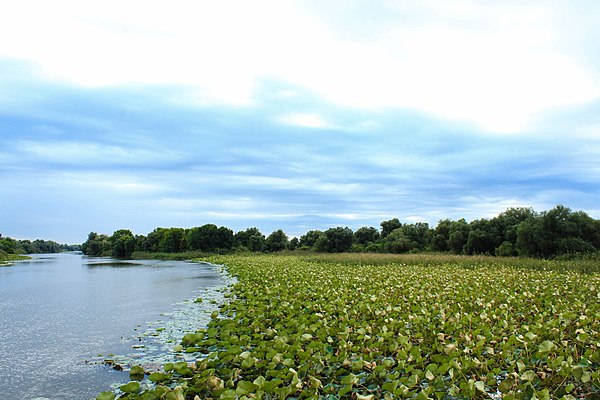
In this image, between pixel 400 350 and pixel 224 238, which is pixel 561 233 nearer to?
pixel 400 350

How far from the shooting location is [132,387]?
388 cm

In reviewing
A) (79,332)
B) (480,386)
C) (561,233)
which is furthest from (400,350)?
(561,233)

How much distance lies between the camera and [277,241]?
193ft

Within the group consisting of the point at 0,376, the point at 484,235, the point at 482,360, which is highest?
the point at 484,235

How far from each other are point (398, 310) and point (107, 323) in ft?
18.9

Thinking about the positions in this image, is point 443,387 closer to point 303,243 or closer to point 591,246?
point 591,246

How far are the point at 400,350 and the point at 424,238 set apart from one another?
38809mm

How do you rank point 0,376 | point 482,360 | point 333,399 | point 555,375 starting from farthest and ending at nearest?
point 0,376 < point 482,360 < point 555,375 < point 333,399

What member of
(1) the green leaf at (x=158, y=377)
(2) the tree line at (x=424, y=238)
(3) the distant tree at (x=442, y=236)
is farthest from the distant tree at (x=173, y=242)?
(1) the green leaf at (x=158, y=377)

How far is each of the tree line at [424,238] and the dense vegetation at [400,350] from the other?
49.2 feet

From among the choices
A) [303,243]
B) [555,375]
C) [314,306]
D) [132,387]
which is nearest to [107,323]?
[314,306]

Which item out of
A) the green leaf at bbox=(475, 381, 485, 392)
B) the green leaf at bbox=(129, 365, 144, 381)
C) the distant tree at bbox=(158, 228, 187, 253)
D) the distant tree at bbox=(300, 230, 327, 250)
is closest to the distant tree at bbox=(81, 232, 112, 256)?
the distant tree at bbox=(158, 228, 187, 253)

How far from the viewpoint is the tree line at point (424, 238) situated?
2288 centimetres

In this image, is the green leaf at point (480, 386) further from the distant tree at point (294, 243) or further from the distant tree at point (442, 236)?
the distant tree at point (294, 243)
